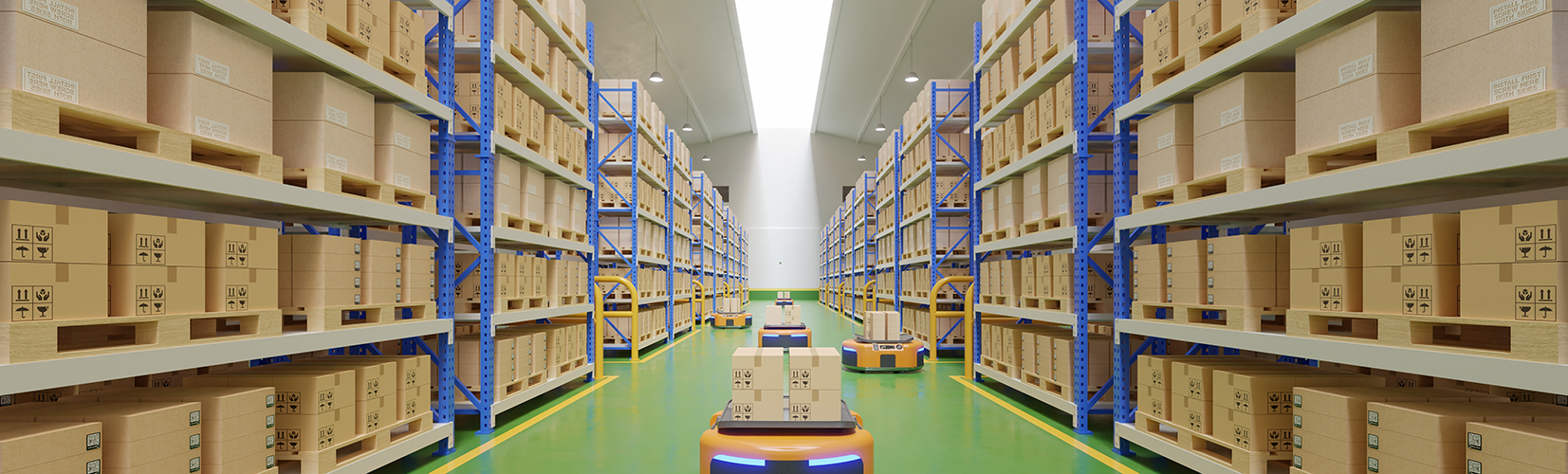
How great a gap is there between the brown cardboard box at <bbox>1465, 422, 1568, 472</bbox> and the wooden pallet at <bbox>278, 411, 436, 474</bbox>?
4918mm

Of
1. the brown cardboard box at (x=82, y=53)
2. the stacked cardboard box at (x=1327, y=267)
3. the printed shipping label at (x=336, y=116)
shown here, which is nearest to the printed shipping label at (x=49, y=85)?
the brown cardboard box at (x=82, y=53)

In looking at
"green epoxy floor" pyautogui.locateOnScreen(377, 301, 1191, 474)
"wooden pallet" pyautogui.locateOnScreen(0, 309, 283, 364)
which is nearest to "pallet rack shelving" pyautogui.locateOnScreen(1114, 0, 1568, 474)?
"green epoxy floor" pyautogui.locateOnScreen(377, 301, 1191, 474)

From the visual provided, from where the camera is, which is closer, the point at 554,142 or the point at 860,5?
the point at 554,142

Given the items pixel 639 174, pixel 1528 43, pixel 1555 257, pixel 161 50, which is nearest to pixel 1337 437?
pixel 1555 257

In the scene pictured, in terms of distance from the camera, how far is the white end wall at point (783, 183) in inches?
1257

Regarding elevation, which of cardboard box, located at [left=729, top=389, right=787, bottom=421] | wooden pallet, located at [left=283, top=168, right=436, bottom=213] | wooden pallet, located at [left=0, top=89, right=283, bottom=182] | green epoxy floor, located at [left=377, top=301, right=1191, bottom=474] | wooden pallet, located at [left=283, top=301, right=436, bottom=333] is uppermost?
wooden pallet, located at [left=0, top=89, right=283, bottom=182]

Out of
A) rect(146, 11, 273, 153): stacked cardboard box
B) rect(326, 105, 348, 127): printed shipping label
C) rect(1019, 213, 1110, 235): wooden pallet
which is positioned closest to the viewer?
rect(146, 11, 273, 153): stacked cardboard box

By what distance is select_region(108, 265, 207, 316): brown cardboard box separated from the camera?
257 centimetres

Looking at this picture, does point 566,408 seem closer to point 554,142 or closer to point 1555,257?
point 554,142

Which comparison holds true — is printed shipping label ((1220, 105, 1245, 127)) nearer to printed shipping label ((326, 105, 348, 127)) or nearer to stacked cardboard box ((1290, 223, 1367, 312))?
stacked cardboard box ((1290, 223, 1367, 312))

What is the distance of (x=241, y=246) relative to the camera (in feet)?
10.0

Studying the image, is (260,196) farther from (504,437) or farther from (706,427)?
(706,427)

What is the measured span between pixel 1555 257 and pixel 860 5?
1529 centimetres

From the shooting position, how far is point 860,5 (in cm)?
1642
